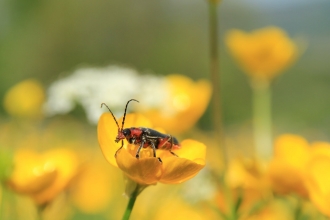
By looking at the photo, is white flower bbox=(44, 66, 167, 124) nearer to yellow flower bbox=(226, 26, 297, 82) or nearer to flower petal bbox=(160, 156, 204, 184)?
yellow flower bbox=(226, 26, 297, 82)

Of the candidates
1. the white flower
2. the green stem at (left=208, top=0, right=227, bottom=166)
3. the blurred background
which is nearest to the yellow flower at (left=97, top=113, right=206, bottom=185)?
the green stem at (left=208, top=0, right=227, bottom=166)

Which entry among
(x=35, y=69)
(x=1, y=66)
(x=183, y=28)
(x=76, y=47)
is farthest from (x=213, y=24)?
(x=183, y=28)

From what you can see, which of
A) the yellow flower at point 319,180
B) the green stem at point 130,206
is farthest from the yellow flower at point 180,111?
the green stem at point 130,206

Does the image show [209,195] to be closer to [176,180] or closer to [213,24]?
[213,24]

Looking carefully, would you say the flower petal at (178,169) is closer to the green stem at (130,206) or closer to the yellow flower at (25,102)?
the green stem at (130,206)

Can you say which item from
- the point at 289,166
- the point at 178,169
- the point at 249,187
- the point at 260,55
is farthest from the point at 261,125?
the point at 178,169
